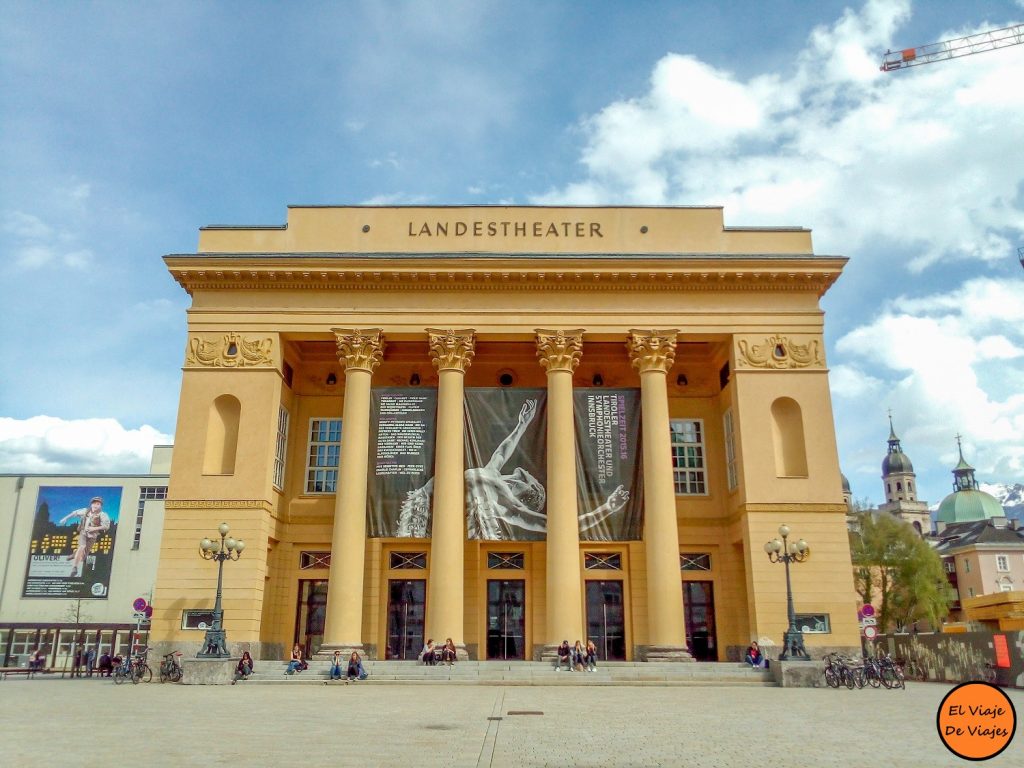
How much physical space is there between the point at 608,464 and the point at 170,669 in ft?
49.8

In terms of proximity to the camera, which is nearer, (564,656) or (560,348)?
(564,656)

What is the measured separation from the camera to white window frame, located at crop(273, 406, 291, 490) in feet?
Answer: 93.7

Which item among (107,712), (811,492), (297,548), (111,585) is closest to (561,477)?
(811,492)

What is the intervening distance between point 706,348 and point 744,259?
4209mm

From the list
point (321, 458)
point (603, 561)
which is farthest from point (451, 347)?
point (603, 561)

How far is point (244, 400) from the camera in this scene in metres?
28.0

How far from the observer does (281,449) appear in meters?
29.6

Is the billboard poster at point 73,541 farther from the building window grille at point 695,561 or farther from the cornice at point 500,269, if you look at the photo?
the building window grille at point 695,561

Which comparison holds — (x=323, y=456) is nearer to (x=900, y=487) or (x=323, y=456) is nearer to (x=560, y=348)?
(x=560, y=348)

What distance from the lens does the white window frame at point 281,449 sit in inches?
1124

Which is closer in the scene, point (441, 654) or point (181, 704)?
point (181, 704)

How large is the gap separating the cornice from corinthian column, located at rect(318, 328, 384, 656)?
235 cm

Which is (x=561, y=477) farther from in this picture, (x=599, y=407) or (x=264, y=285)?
(x=264, y=285)

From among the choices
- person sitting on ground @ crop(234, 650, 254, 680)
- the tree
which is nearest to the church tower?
the tree
